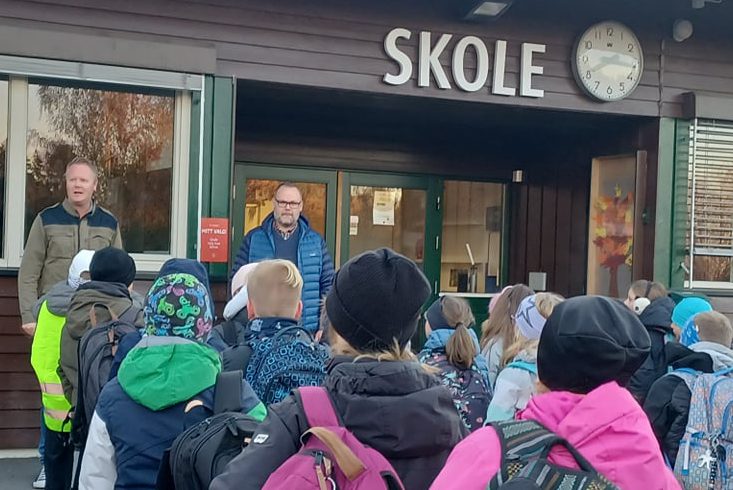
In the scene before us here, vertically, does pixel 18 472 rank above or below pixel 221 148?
below

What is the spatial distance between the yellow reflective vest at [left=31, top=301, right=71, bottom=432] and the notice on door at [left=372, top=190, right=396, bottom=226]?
14.9 feet

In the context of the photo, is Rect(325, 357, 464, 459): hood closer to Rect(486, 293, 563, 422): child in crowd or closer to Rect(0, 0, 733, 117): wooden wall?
Rect(486, 293, 563, 422): child in crowd

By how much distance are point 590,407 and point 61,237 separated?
4272mm

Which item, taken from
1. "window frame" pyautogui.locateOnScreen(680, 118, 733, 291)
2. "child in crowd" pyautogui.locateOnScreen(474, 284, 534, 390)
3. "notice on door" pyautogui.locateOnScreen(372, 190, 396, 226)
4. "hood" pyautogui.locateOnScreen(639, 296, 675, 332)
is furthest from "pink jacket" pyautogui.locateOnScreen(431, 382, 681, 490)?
"notice on door" pyautogui.locateOnScreen(372, 190, 396, 226)

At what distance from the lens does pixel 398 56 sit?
632 cm

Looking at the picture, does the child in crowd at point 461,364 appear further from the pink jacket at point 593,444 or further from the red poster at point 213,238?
the red poster at point 213,238

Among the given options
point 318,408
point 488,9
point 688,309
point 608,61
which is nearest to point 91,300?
point 318,408

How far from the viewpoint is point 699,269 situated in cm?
721

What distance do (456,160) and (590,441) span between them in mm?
7045

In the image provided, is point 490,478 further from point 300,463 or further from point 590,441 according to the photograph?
point 300,463

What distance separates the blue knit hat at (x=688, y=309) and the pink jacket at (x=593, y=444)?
3097 mm

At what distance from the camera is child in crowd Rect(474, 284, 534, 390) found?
165 inches

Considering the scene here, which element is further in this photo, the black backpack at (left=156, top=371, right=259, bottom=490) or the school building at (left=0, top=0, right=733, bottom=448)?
the school building at (left=0, top=0, right=733, bottom=448)

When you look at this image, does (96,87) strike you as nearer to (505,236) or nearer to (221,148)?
(221,148)
